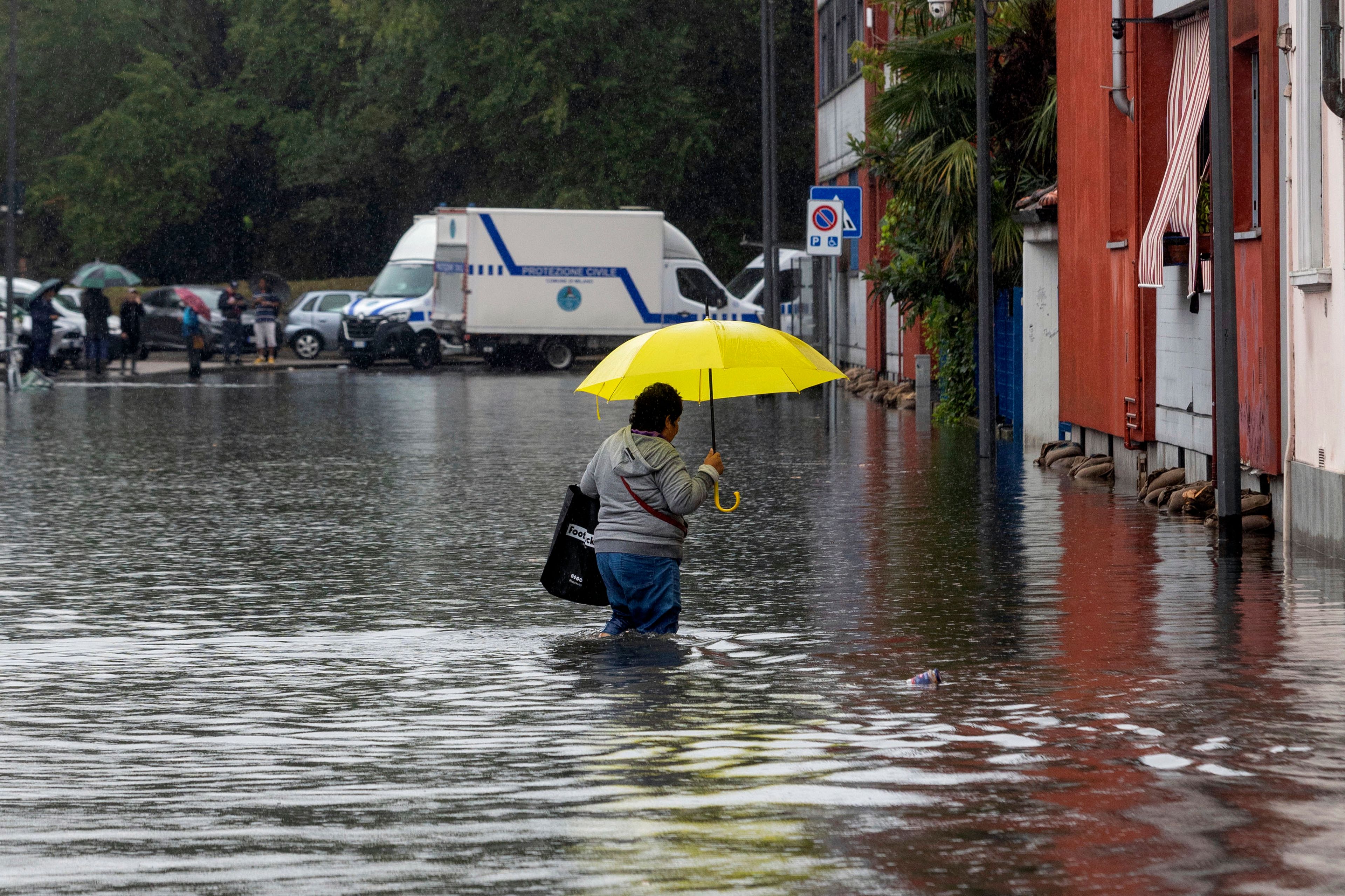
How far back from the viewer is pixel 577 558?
31.8ft

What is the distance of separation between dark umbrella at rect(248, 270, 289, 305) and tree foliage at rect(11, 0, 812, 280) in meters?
2.77

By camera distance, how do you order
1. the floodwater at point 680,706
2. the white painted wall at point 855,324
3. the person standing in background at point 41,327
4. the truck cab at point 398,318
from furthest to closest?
the truck cab at point 398,318, the white painted wall at point 855,324, the person standing in background at point 41,327, the floodwater at point 680,706

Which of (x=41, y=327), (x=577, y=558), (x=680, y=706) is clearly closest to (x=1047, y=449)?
(x=577, y=558)

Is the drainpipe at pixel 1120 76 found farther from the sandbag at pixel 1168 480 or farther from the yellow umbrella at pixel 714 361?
the yellow umbrella at pixel 714 361

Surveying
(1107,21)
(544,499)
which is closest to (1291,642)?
(544,499)

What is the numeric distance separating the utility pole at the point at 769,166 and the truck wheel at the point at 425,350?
33.6ft

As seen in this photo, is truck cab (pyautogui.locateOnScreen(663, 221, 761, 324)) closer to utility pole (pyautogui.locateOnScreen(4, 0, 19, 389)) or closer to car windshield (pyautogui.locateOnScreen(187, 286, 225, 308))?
car windshield (pyautogui.locateOnScreen(187, 286, 225, 308))

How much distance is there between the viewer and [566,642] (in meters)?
9.53

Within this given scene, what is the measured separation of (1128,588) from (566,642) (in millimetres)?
3059

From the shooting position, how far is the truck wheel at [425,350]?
1747 inches

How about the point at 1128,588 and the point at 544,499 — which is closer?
the point at 1128,588

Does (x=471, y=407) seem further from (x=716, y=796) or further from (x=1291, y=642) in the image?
(x=716, y=796)

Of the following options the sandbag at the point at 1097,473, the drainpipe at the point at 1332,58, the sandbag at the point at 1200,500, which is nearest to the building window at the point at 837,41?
the sandbag at the point at 1097,473

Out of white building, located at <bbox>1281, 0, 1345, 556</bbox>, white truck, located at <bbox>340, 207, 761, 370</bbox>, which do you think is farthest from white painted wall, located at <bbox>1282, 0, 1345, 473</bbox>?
white truck, located at <bbox>340, 207, 761, 370</bbox>
